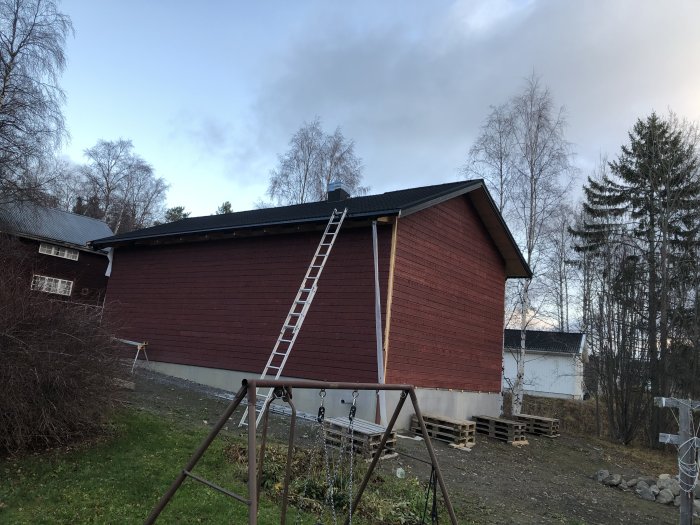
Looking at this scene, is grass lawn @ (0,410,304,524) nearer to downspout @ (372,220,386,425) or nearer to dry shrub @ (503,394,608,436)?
downspout @ (372,220,386,425)

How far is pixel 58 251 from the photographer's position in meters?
27.6

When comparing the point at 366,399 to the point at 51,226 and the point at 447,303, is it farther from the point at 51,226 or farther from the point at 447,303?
the point at 51,226

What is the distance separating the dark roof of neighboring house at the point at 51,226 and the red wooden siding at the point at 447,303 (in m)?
14.9

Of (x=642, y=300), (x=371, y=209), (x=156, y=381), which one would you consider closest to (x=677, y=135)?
(x=642, y=300)

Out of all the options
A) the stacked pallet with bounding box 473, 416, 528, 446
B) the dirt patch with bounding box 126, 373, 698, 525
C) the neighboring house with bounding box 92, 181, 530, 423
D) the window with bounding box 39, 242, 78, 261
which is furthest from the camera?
the window with bounding box 39, 242, 78, 261

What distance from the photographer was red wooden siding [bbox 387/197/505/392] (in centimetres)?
1151

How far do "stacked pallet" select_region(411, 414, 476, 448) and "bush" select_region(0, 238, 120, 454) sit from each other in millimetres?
6636

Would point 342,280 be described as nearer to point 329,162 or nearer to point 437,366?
point 437,366

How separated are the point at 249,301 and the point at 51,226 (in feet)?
66.2

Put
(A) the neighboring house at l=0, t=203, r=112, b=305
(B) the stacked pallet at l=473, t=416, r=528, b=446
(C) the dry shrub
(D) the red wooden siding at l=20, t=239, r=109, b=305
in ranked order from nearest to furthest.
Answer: (B) the stacked pallet at l=473, t=416, r=528, b=446, (C) the dry shrub, (A) the neighboring house at l=0, t=203, r=112, b=305, (D) the red wooden siding at l=20, t=239, r=109, b=305

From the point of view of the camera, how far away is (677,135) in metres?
21.5

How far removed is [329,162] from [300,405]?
22.5 metres

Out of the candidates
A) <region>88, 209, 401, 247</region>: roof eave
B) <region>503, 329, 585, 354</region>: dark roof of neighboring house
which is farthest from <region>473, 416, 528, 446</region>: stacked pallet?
<region>503, 329, 585, 354</region>: dark roof of neighboring house

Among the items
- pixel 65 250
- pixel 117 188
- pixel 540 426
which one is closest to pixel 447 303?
pixel 540 426
